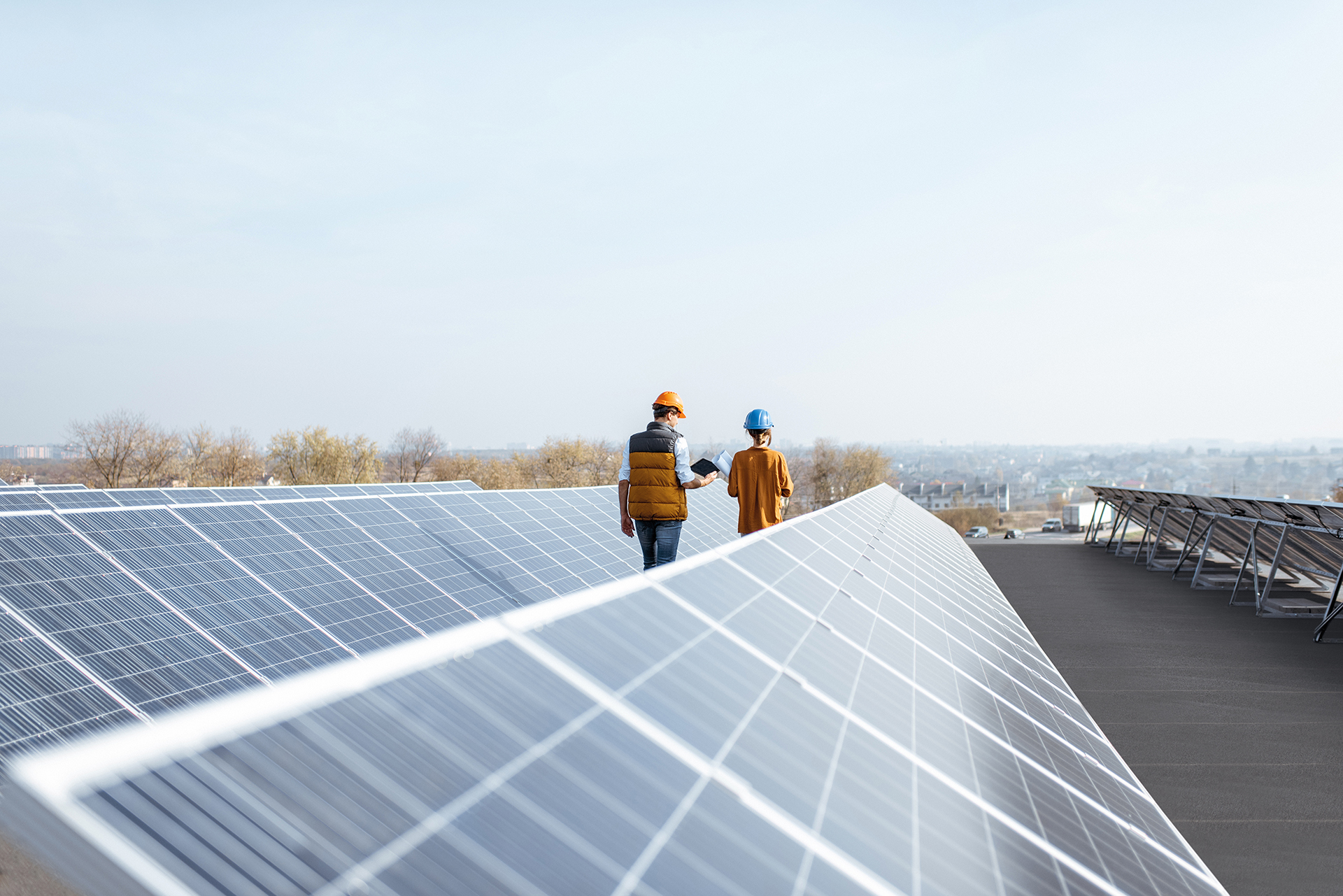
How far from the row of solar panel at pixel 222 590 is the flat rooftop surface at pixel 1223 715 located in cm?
779

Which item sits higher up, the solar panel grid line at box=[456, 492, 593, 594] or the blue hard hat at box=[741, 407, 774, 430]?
the blue hard hat at box=[741, 407, 774, 430]

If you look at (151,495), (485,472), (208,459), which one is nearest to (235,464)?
(208,459)

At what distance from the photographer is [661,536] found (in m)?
8.45

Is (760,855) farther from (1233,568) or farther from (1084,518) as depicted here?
(1084,518)

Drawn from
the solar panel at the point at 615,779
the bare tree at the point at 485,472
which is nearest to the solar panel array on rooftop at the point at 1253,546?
the solar panel at the point at 615,779

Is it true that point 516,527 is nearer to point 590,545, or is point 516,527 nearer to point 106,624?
point 590,545

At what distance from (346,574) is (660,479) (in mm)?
5331

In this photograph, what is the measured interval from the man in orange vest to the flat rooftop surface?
4988 mm

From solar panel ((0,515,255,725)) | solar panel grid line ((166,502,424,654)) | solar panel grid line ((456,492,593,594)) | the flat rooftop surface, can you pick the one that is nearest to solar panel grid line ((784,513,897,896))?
the flat rooftop surface

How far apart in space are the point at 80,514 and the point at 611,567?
8270mm

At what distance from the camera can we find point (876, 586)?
7191 mm

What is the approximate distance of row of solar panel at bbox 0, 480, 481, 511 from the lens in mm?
12539

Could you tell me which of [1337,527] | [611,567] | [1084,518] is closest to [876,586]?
[611,567]

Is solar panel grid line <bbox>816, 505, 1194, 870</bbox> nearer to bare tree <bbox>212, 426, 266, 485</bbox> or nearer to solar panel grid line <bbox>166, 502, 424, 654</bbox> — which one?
solar panel grid line <bbox>166, 502, 424, 654</bbox>
